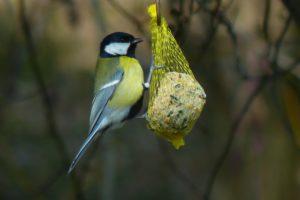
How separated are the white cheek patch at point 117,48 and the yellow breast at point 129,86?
5cm

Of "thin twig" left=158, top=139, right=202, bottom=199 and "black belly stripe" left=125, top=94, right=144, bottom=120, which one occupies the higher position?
"black belly stripe" left=125, top=94, right=144, bottom=120

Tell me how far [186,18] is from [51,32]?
2206mm

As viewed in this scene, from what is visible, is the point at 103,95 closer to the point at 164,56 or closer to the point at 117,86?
the point at 117,86

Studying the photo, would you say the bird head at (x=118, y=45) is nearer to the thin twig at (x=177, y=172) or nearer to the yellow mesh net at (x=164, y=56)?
the yellow mesh net at (x=164, y=56)

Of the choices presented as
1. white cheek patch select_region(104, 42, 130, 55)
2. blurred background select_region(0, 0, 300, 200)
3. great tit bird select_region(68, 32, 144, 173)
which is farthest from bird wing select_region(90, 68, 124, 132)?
blurred background select_region(0, 0, 300, 200)

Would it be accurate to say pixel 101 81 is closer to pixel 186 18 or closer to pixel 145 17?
pixel 186 18

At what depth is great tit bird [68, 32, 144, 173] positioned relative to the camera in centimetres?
348

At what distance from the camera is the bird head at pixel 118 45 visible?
3.52 meters

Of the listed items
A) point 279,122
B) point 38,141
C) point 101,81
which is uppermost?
point 101,81

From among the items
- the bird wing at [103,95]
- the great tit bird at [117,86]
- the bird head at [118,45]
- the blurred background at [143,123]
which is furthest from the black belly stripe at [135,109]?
the blurred background at [143,123]

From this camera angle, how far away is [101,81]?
3564 mm

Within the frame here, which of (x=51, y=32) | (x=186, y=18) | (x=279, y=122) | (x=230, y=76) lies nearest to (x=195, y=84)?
(x=186, y=18)

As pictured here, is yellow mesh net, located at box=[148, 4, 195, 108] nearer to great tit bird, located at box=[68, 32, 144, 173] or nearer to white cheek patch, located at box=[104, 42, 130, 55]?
great tit bird, located at box=[68, 32, 144, 173]

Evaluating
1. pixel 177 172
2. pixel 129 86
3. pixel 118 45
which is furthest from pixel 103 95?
pixel 177 172
